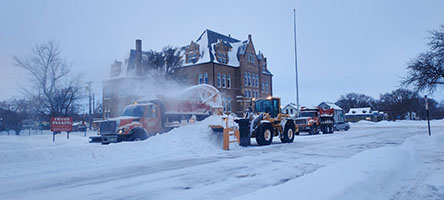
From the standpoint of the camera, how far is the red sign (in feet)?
66.7

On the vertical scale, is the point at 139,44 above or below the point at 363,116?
above

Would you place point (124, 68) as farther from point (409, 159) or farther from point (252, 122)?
point (409, 159)

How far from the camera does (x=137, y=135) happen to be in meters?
16.0

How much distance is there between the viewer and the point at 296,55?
120 feet

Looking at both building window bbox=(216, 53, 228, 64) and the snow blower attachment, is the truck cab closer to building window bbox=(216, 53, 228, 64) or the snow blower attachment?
the snow blower attachment

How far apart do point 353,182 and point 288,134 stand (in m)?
13.9

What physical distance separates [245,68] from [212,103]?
32190 mm

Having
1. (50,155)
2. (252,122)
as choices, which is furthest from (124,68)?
(50,155)

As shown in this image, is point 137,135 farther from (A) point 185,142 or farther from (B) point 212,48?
(B) point 212,48

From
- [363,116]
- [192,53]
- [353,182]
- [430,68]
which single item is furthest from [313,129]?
[363,116]

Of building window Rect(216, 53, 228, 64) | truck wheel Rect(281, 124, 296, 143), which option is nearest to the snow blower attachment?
truck wheel Rect(281, 124, 296, 143)

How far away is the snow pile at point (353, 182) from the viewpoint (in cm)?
541

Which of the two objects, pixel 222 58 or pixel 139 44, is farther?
pixel 222 58

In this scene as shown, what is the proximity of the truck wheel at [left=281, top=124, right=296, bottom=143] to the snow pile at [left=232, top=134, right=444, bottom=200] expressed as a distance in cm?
1005
